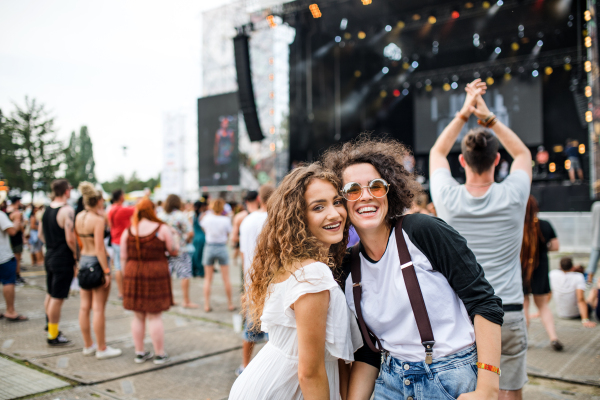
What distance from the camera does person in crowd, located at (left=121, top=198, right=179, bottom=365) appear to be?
4.43 m

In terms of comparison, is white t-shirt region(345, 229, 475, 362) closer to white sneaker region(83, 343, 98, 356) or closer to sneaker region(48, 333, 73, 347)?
white sneaker region(83, 343, 98, 356)

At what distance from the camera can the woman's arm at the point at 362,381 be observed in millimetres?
1656

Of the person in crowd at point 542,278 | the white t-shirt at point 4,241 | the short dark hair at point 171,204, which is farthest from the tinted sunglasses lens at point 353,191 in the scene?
the white t-shirt at point 4,241

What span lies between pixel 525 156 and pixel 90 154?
14826mm

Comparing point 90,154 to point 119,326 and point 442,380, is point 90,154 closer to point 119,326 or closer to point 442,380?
point 119,326

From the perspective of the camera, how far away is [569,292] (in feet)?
18.4

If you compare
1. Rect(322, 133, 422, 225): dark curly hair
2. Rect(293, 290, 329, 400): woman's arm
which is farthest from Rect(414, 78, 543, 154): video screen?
Rect(293, 290, 329, 400): woman's arm

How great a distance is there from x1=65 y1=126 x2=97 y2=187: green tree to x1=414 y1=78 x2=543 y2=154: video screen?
13173 mm

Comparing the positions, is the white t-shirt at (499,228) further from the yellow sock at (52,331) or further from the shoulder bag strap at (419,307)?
the yellow sock at (52,331)

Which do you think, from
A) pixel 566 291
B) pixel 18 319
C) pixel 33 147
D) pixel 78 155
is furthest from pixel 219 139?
pixel 566 291

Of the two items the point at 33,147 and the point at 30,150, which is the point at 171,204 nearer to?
the point at 30,150

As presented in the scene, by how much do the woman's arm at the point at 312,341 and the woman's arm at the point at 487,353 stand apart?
484mm

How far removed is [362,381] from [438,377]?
0.33m

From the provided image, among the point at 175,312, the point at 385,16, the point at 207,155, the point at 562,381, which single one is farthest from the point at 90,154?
the point at 562,381
